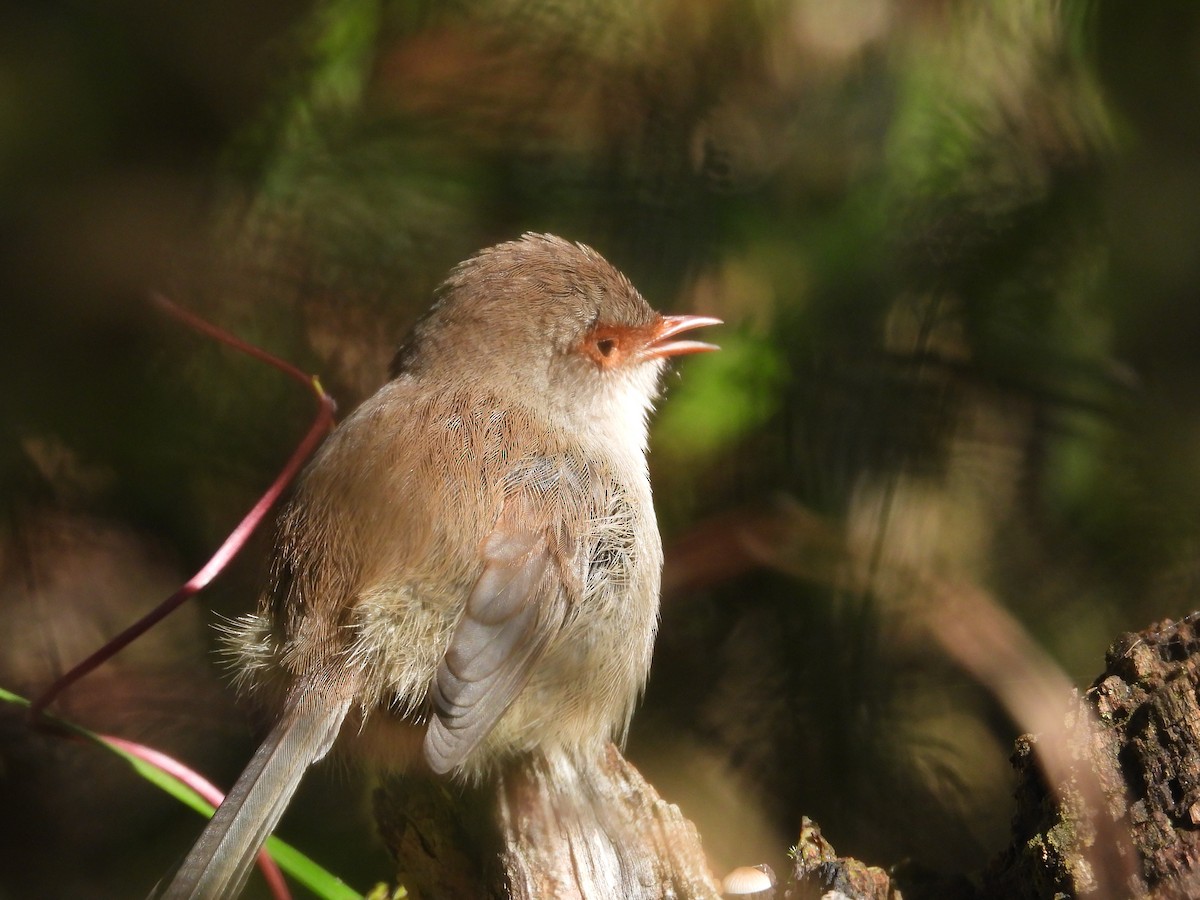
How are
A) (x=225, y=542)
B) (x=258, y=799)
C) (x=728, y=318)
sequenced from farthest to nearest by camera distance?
(x=728, y=318)
(x=225, y=542)
(x=258, y=799)

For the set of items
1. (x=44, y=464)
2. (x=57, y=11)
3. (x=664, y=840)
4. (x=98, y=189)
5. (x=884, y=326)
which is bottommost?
(x=664, y=840)

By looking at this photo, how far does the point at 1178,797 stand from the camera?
213cm

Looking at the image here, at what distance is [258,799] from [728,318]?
192 cm

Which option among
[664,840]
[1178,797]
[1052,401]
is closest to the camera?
[1178,797]

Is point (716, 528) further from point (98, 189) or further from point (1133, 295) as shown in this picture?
point (98, 189)

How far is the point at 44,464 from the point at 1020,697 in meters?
2.69

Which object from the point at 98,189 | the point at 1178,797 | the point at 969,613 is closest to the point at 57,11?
the point at 98,189

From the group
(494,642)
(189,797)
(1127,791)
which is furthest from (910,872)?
(189,797)

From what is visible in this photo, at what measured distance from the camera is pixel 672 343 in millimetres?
3293

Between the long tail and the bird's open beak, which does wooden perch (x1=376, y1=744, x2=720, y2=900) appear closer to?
the long tail

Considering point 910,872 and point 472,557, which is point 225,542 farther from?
point 910,872

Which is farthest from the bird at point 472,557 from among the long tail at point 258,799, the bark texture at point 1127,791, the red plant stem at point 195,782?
the bark texture at point 1127,791

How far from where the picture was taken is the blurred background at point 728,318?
310 centimetres

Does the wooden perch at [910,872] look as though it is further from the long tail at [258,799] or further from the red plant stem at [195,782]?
the long tail at [258,799]
